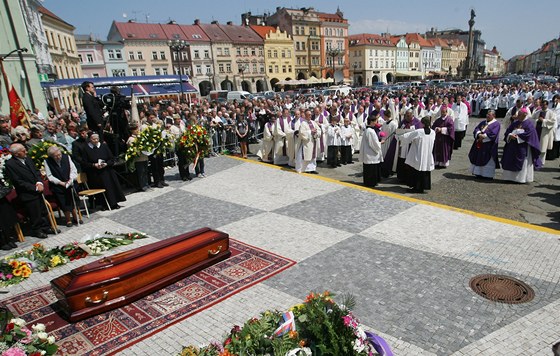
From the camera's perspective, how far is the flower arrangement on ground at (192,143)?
11344mm

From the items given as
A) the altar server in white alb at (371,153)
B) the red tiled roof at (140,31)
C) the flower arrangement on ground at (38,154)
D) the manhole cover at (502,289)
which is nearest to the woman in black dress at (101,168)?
the flower arrangement on ground at (38,154)

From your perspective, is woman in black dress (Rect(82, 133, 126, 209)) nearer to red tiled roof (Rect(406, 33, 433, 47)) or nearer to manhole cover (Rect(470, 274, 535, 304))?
manhole cover (Rect(470, 274, 535, 304))

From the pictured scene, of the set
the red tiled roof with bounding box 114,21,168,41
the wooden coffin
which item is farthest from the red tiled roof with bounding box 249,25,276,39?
the wooden coffin

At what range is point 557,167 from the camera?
12328 mm

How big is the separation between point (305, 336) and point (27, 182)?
666cm

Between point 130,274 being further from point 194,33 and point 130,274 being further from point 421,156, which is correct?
point 194,33

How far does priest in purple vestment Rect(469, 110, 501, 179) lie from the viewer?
35.4 ft

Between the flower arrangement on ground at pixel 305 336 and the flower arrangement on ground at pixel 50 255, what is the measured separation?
410 cm

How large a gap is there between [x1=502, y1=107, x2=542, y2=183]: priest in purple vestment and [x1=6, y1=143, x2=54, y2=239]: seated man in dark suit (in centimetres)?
1168

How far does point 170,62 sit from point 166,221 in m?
60.6

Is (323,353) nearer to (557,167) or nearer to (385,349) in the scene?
(385,349)

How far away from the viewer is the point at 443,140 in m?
12.4

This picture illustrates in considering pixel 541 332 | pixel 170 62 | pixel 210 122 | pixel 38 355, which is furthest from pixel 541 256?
pixel 170 62

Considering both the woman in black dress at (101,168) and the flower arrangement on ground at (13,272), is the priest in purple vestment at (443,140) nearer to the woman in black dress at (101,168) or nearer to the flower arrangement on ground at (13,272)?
the woman in black dress at (101,168)
